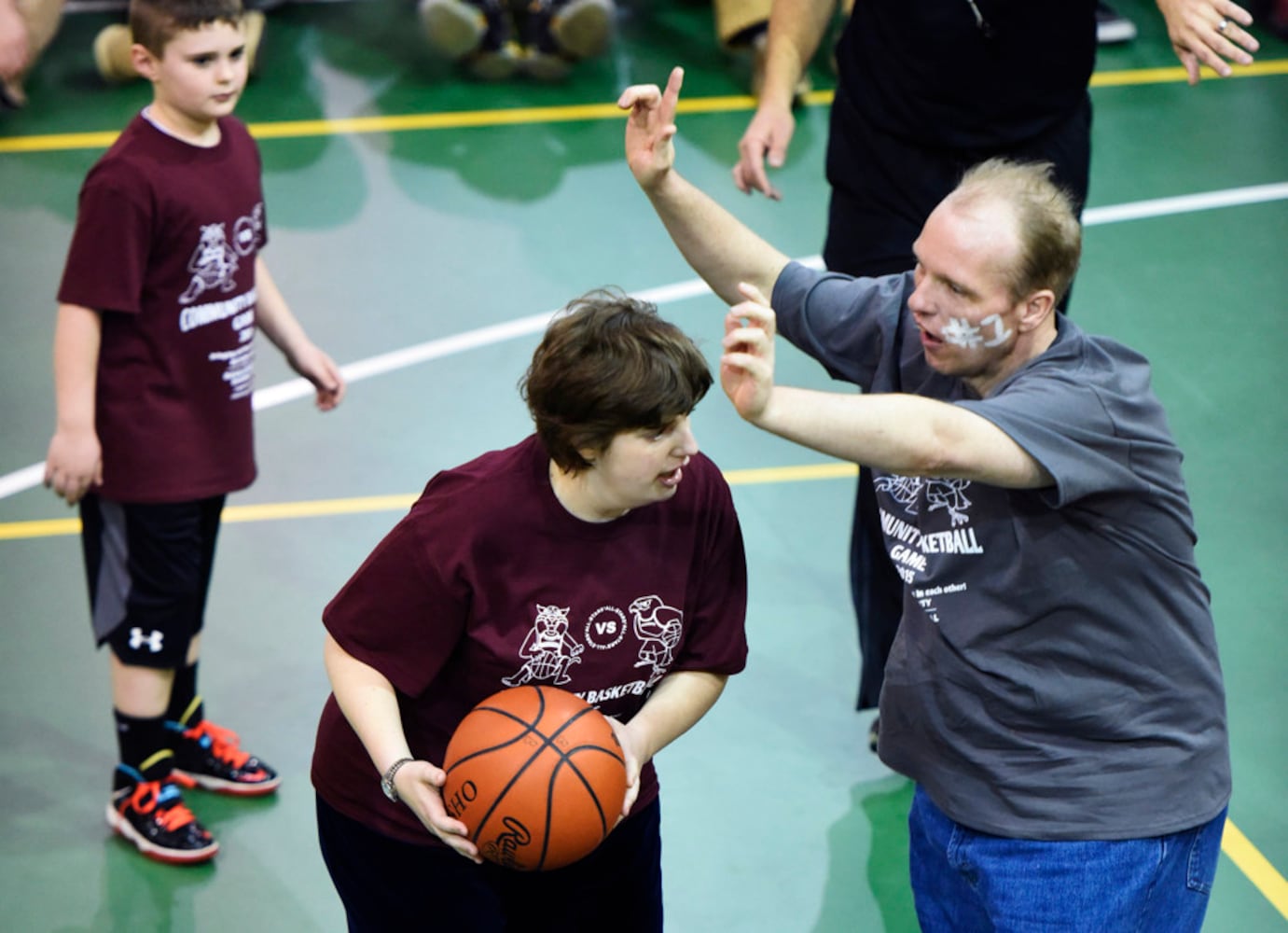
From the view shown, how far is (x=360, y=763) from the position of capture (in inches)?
115

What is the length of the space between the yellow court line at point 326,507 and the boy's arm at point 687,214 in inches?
102

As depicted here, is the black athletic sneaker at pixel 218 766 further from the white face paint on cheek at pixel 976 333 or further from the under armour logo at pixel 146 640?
the white face paint on cheek at pixel 976 333

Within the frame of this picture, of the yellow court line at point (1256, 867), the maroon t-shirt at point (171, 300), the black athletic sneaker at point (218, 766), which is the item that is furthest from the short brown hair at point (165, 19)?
the yellow court line at point (1256, 867)

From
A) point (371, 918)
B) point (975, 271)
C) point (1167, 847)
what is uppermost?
point (975, 271)

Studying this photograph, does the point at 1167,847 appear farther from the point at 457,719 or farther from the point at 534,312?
the point at 534,312

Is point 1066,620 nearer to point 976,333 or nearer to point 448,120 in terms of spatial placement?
point 976,333

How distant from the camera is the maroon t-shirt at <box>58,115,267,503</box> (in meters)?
3.81

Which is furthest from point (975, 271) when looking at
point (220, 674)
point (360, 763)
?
point (220, 674)

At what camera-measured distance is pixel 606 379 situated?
260cm

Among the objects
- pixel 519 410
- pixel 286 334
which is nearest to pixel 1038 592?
pixel 286 334

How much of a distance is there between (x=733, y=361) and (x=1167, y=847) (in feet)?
4.25

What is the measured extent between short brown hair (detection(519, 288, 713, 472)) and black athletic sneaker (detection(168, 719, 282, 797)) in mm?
2223

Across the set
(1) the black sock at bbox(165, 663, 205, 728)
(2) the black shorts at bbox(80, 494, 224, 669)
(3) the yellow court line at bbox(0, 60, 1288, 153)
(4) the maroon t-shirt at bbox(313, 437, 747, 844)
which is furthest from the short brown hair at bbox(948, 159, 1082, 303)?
(3) the yellow court line at bbox(0, 60, 1288, 153)

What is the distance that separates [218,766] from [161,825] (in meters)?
0.28
